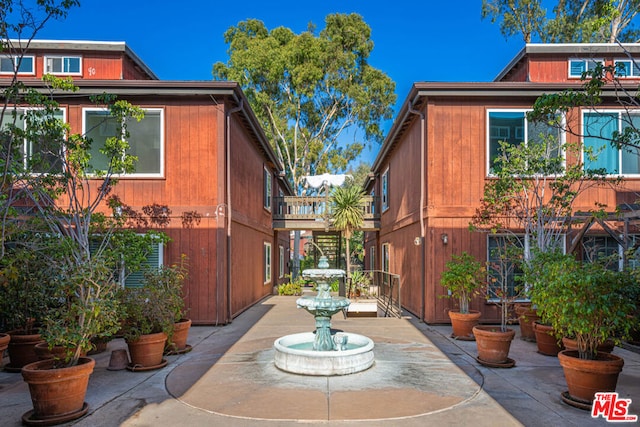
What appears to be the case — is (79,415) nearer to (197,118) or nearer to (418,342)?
(418,342)

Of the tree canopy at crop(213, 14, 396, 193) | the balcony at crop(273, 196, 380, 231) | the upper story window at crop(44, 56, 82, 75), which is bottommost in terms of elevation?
the balcony at crop(273, 196, 380, 231)

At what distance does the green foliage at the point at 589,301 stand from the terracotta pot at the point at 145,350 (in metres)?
5.27

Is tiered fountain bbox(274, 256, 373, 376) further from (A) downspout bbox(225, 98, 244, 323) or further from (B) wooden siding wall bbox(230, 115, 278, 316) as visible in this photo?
(B) wooden siding wall bbox(230, 115, 278, 316)

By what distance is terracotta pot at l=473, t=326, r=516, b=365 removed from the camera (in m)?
6.76

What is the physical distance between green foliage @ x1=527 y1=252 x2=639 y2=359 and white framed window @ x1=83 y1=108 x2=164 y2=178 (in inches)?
345

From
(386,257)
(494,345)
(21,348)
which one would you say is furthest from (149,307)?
(386,257)

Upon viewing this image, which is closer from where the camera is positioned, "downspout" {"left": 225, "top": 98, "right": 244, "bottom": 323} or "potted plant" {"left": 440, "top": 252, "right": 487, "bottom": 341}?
"potted plant" {"left": 440, "top": 252, "right": 487, "bottom": 341}

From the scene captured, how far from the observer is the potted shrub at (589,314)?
16.0 feet

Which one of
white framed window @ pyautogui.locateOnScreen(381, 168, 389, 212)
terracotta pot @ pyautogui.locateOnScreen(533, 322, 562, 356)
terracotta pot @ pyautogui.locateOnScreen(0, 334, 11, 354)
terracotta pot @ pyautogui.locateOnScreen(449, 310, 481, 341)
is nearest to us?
terracotta pot @ pyautogui.locateOnScreen(0, 334, 11, 354)

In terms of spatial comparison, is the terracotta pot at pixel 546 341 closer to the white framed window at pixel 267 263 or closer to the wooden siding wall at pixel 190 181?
the wooden siding wall at pixel 190 181

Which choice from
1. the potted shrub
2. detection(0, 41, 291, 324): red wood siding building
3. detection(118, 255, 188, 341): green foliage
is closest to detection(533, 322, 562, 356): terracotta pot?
the potted shrub

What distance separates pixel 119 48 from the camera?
15.0 metres

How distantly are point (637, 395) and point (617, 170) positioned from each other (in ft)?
23.3

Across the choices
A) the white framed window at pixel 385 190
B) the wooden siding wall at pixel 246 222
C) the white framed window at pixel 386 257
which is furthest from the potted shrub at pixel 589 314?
the white framed window at pixel 385 190
